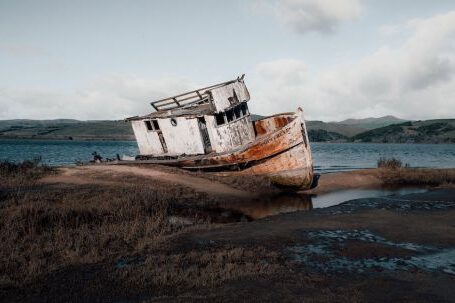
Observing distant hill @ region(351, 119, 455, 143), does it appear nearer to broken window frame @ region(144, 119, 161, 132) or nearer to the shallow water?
the shallow water

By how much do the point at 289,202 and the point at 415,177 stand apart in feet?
36.7

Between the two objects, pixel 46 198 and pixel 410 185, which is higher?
pixel 46 198

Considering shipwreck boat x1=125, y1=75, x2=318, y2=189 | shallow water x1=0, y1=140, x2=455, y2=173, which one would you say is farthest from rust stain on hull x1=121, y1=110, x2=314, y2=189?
shallow water x1=0, y1=140, x2=455, y2=173

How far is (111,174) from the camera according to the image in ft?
63.8

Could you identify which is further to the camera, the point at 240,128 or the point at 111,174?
the point at 240,128

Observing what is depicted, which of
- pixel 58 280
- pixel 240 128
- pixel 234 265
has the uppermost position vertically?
pixel 240 128

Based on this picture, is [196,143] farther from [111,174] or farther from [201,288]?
[201,288]

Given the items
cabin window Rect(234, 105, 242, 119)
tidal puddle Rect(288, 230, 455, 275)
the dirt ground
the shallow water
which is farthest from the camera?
the shallow water

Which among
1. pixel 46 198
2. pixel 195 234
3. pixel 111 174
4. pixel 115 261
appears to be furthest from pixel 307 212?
pixel 111 174

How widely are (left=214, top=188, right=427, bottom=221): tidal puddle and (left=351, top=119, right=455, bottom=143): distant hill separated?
106564mm

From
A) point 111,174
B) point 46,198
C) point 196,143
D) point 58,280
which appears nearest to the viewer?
point 58,280

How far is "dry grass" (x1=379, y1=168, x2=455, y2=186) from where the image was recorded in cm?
2406

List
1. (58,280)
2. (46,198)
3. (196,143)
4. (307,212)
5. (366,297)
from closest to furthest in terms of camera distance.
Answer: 1. (366,297)
2. (58,280)
3. (46,198)
4. (307,212)
5. (196,143)

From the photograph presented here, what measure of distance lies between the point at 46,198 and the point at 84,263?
5826 mm
